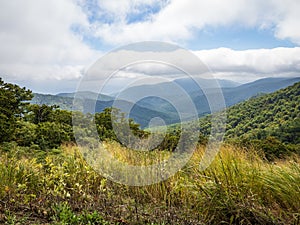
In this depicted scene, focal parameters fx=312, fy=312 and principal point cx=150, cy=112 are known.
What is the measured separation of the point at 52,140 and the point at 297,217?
986cm

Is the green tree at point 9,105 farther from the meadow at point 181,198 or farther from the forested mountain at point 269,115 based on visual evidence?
the forested mountain at point 269,115

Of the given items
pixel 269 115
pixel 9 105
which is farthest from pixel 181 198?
pixel 269 115

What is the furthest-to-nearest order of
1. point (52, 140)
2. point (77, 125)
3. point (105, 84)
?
point (52, 140) < point (77, 125) < point (105, 84)

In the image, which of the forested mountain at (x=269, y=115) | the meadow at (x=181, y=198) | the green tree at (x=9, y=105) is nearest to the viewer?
the meadow at (x=181, y=198)

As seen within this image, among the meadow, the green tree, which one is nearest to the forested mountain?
the green tree

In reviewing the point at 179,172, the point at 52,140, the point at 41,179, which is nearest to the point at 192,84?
the point at 179,172

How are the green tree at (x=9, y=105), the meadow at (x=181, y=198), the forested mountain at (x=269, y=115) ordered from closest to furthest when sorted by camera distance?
the meadow at (x=181, y=198)
the green tree at (x=9, y=105)
the forested mountain at (x=269, y=115)

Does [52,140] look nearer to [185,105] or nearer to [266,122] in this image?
[185,105]

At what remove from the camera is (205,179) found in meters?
3.95

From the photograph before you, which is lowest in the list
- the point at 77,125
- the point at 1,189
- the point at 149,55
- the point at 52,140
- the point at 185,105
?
the point at 52,140

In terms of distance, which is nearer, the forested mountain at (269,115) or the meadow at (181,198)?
the meadow at (181,198)

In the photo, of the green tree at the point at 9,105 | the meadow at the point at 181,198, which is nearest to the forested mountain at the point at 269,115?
the green tree at the point at 9,105

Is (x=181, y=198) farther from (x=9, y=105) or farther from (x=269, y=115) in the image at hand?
(x=269, y=115)

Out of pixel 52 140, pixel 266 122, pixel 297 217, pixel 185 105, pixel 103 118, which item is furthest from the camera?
pixel 266 122
